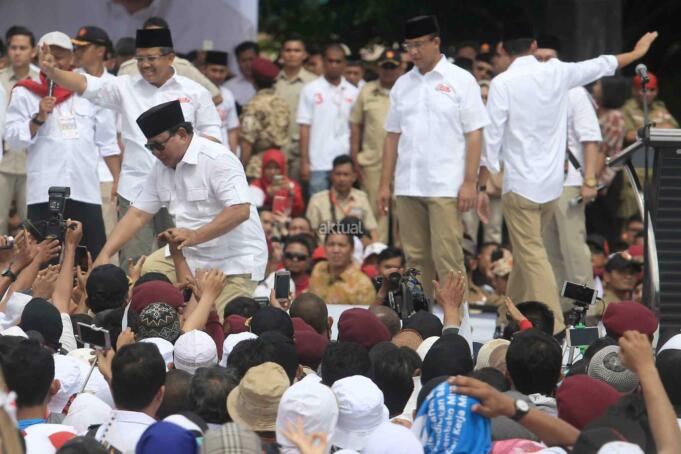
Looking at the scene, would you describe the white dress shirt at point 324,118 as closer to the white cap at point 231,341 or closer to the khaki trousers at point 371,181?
the khaki trousers at point 371,181

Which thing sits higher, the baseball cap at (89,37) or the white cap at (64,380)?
the baseball cap at (89,37)

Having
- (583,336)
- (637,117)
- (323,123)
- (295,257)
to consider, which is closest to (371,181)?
(323,123)

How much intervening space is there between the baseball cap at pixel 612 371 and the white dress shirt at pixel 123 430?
1935 mm

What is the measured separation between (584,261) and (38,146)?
12.5 feet

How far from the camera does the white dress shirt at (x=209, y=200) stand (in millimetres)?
8938

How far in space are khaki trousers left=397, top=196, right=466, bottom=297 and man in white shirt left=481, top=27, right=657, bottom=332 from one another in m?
0.39

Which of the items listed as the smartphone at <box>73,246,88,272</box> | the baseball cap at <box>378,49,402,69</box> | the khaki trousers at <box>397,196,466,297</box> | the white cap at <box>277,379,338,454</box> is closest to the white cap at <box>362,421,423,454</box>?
the white cap at <box>277,379,338,454</box>

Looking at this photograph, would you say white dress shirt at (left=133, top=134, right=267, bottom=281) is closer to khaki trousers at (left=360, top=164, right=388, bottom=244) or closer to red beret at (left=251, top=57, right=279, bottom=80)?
khaki trousers at (left=360, top=164, right=388, bottom=244)

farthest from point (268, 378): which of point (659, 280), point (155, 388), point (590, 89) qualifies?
point (590, 89)

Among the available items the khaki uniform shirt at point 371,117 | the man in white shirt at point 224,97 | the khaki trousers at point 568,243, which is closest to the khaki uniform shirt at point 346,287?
the khaki trousers at point 568,243

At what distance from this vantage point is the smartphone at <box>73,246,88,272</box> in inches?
362

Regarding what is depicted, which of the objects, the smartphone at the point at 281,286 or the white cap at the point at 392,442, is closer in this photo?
the white cap at the point at 392,442

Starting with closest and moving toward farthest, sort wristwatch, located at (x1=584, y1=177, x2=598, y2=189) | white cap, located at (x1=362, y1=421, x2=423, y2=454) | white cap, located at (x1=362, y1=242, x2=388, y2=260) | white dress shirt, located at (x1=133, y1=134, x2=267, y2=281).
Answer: white cap, located at (x1=362, y1=421, x2=423, y2=454)
white dress shirt, located at (x1=133, y1=134, x2=267, y2=281)
wristwatch, located at (x1=584, y1=177, x2=598, y2=189)
white cap, located at (x1=362, y1=242, x2=388, y2=260)

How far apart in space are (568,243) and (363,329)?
137 inches
